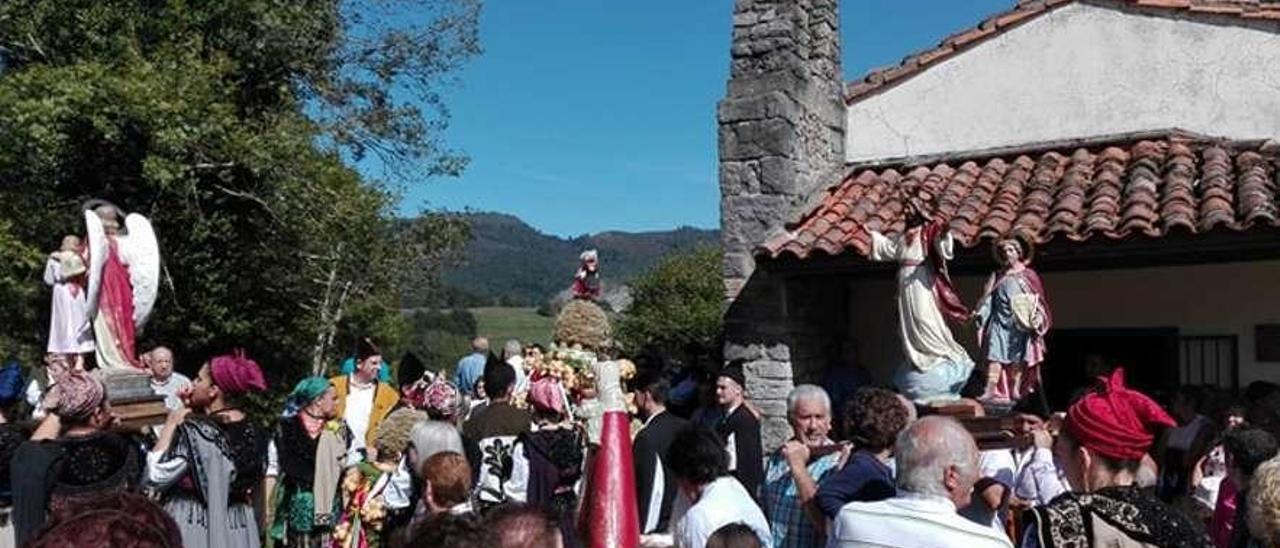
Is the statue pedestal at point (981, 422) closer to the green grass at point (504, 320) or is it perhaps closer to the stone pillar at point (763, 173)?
the stone pillar at point (763, 173)

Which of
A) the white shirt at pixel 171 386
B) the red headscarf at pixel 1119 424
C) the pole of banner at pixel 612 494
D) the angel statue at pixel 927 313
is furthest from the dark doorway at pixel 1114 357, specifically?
the white shirt at pixel 171 386

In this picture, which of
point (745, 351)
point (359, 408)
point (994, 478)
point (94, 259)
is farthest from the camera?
point (745, 351)

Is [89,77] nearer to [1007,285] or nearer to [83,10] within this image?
[83,10]

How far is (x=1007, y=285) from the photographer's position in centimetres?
587

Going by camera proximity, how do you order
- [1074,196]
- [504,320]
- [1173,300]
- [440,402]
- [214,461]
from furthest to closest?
1. [504,320]
2. [1173,300]
3. [1074,196]
4. [440,402]
5. [214,461]

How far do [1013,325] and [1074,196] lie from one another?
3.68 metres

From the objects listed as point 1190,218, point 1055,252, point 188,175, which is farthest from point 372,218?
point 1190,218

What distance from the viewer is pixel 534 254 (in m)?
109

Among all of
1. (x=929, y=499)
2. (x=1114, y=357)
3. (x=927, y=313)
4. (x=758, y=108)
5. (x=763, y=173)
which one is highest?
(x=758, y=108)

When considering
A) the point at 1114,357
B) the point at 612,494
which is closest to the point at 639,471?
the point at 612,494

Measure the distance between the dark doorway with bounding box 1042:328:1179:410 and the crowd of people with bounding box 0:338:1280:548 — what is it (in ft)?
4.27

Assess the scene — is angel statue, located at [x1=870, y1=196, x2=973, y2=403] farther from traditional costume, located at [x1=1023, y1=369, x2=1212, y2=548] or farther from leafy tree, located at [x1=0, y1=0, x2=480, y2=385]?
leafy tree, located at [x1=0, y1=0, x2=480, y2=385]

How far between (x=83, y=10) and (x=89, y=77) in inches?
63.2

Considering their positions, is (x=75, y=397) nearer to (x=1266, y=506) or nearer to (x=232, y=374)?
(x=232, y=374)
